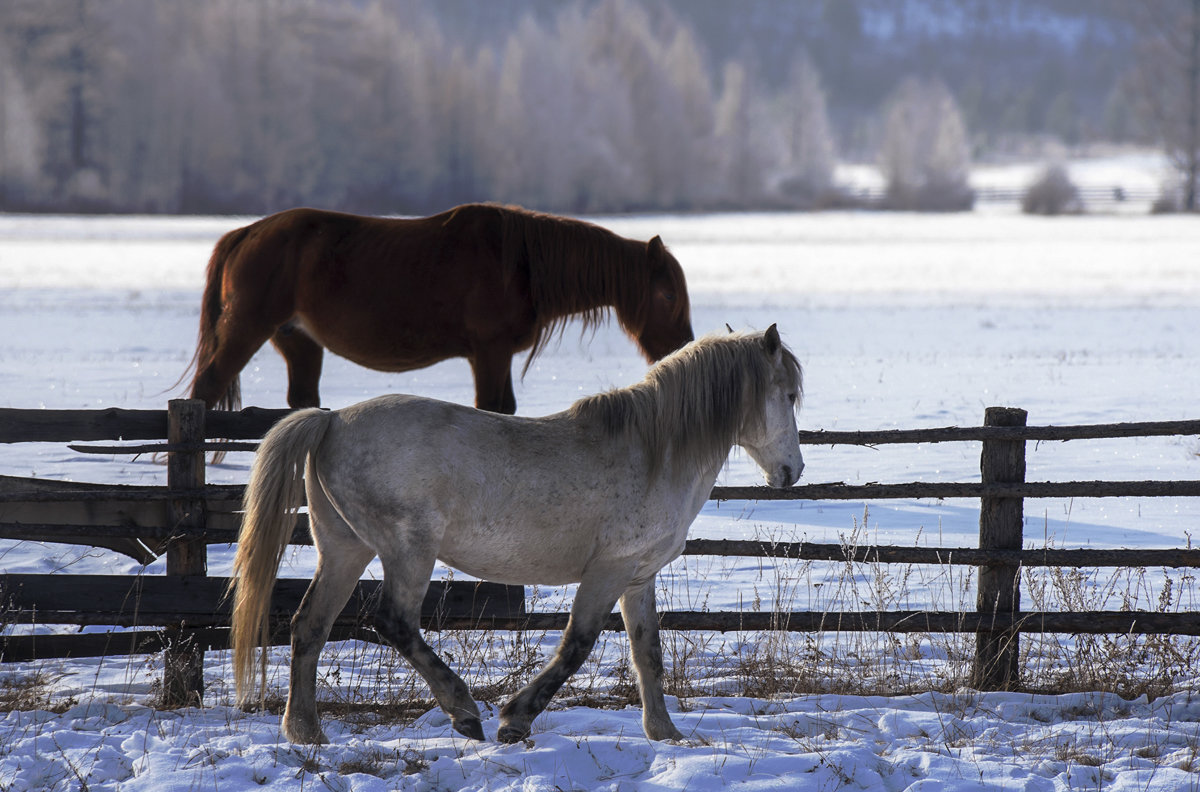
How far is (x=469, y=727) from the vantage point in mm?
3869

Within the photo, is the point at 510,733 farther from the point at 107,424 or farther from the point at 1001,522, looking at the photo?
the point at 1001,522

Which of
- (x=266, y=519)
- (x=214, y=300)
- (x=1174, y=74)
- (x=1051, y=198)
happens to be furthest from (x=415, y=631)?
(x=1174, y=74)

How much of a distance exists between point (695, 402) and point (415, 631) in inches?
52.4

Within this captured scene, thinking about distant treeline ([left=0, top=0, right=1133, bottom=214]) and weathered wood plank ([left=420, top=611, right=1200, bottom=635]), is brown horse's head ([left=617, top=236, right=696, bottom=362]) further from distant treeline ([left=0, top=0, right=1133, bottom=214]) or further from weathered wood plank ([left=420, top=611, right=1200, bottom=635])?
distant treeline ([left=0, top=0, right=1133, bottom=214])

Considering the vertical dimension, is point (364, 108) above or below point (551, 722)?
above

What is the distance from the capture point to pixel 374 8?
80438mm

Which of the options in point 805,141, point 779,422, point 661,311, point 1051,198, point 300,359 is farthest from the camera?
point 805,141

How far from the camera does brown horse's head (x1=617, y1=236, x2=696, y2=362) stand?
6680 millimetres

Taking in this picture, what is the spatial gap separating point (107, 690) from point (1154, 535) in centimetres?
613

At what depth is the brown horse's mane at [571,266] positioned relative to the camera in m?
6.61

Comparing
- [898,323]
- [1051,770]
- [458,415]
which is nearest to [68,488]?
[458,415]

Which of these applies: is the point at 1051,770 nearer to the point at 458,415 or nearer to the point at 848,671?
the point at 848,671

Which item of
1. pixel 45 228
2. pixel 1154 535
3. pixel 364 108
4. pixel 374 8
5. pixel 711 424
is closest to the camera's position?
pixel 711 424

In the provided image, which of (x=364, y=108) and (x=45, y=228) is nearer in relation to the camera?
(x=45, y=228)
